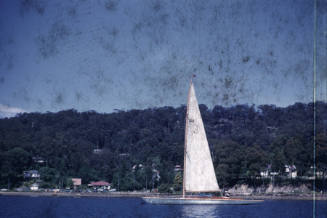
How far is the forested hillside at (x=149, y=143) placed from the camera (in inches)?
2721

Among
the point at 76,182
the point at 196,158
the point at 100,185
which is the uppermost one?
the point at 196,158

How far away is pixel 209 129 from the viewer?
341 feet

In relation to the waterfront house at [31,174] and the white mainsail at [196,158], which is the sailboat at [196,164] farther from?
the waterfront house at [31,174]

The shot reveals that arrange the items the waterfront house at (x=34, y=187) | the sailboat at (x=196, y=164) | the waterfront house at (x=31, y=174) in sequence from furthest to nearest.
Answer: the waterfront house at (x=31, y=174), the waterfront house at (x=34, y=187), the sailboat at (x=196, y=164)

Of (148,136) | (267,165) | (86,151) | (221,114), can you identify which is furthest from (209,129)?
(267,165)

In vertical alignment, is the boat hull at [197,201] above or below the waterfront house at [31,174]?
above

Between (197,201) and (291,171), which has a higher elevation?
(291,171)

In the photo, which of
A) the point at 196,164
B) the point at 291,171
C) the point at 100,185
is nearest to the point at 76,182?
the point at 100,185

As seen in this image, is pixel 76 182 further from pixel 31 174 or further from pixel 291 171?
pixel 291 171

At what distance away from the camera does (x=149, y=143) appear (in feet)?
344

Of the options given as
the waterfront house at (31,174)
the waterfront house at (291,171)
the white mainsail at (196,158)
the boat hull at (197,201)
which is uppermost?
the white mainsail at (196,158)

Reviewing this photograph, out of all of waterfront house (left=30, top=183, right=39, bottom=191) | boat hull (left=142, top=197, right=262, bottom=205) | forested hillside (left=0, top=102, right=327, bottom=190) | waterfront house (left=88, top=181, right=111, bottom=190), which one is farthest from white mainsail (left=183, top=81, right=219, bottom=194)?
waterfront house (left=30, top=183, right=39, bottom=191)

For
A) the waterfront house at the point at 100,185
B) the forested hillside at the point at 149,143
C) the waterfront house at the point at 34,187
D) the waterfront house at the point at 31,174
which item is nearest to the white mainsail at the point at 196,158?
the forested hillside at the point at 149,143

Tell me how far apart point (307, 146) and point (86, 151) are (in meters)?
45.0
